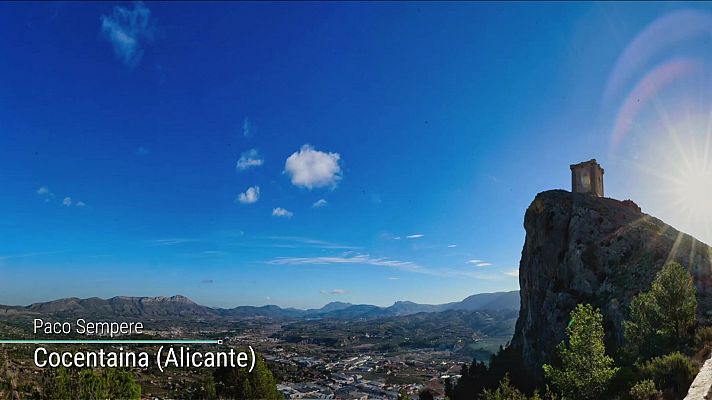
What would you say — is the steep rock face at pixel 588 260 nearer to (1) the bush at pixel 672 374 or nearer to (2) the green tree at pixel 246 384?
(1) the bush at pixel 672 374

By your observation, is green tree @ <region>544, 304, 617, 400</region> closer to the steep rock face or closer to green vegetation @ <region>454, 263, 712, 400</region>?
green vegetation @ <region>454, 263, 712, 400</region>

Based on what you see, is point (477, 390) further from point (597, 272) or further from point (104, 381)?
point (104, 381)

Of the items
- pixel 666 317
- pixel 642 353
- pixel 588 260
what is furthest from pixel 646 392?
pixel 588 260

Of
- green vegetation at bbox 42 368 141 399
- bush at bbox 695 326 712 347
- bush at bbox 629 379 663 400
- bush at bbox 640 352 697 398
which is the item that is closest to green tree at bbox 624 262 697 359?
bush at bbox 695 326 712 347

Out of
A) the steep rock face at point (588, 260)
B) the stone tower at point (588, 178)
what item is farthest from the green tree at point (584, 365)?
the stone tower at point (588, 178)

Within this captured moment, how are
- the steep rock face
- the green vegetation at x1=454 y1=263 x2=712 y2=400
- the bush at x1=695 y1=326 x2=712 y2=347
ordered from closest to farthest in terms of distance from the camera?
the green vegetation at x1=454 y1=263 x2=712 y2=400 < the bush at x1=695 y1=326 x2=712 y2=347 < the steep rock face

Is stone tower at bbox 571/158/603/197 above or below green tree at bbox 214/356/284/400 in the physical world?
above
